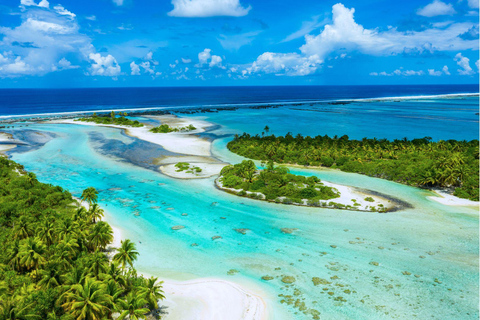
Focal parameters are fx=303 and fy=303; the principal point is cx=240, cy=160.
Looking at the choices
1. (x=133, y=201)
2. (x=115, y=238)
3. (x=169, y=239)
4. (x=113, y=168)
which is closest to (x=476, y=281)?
(x=169, y=239)

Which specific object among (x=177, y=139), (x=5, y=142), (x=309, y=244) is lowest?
(x=309, y=244)

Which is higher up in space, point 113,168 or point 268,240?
point 113,168

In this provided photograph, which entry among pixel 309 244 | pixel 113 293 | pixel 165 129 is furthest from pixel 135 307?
pixel 165 129

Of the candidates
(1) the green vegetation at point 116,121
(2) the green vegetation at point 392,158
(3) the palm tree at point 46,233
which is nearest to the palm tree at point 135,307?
(3) the palm tree at point 46,233

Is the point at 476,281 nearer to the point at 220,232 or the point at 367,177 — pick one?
the point at 220,232

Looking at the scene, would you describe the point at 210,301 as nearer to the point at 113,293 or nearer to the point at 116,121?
the point at 113,293

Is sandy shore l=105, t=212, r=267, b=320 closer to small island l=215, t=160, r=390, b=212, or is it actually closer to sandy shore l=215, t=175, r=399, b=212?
Result: small island l=215, t=160, r=390, b=212

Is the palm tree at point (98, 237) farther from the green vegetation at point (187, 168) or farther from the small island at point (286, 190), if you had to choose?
the green vegetation at point (187, 168)
